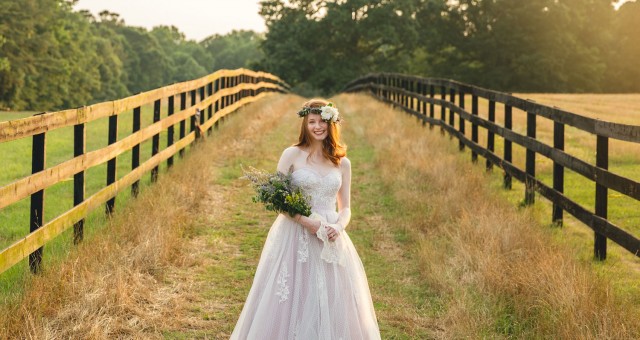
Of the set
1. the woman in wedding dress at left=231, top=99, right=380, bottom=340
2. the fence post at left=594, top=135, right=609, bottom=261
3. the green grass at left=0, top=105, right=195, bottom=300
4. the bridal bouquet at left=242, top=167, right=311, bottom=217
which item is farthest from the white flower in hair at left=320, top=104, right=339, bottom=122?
the fence post at left=594, top=135, right=609, bottom=261

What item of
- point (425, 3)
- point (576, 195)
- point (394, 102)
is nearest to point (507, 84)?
point (425, 3)

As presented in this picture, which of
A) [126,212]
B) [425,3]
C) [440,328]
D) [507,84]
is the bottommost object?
[440,328]

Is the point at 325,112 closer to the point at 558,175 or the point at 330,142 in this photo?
the point at 330,142

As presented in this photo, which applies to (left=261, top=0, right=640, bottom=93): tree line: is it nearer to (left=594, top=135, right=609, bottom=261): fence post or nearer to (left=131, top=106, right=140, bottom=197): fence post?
(left=131, top=106, right=140, bottom=197): fence post

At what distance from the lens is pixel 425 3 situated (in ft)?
177

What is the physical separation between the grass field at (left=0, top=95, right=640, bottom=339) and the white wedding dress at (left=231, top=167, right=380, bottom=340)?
2.62 feet

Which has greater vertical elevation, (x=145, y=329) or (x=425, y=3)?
(x=425, y=3)

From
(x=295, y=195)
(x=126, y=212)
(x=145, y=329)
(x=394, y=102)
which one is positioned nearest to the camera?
(x=295, y=195)

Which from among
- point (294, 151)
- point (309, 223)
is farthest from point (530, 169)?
point (309, 223)

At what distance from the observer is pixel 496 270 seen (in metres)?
6.15

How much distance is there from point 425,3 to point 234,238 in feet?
158

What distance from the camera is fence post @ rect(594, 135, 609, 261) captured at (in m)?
6.82

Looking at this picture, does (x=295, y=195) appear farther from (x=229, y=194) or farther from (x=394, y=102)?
(x=394, y=102)

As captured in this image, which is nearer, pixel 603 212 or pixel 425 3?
pixel 603 212
